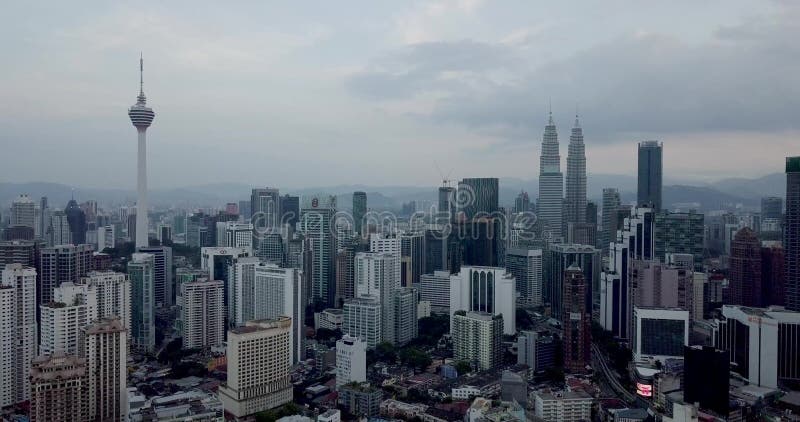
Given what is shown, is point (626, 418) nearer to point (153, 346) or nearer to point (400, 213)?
point (153, 346)

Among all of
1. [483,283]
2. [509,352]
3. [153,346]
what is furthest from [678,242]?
[153,346]

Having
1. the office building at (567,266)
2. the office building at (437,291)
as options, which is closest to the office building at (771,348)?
the office building at (567,266)

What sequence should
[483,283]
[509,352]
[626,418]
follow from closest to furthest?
1. [626,418]
2. [509,352]
3. [483,283]

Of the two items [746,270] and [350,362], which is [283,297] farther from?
[746,270]

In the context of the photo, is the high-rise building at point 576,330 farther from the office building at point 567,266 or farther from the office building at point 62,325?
the office building at point 62,325

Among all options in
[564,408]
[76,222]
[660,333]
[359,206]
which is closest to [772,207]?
[660,333]

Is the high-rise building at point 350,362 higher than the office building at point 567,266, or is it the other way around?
the office building at point 567,266

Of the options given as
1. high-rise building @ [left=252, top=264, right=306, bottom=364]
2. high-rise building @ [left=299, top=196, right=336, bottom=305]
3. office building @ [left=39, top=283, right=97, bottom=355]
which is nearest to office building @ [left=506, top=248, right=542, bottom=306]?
high-rise building @ [left=299, top=196, right=336, bottom=305]
